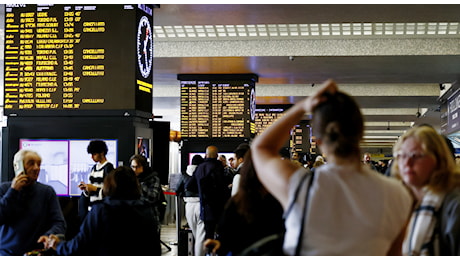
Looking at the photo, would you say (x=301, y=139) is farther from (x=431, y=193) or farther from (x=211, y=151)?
(x=431, y=193)

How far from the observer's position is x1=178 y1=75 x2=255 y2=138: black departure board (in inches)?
602

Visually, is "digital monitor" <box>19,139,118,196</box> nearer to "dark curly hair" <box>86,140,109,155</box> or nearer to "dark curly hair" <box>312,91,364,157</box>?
"dark curly hair" <box>86,140,109,155</box>

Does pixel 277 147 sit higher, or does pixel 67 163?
pixel 277 147

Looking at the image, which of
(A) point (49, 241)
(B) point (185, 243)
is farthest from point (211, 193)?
(A) point (49, 241)

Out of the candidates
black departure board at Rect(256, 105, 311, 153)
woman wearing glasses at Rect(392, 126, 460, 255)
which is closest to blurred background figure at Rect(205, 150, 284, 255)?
woman wearing glasses at Rect(392, 126, 460, 255)

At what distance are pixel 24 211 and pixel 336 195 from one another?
277 cm

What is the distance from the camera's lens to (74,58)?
773 cm

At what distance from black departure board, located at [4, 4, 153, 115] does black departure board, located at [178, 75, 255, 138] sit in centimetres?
733

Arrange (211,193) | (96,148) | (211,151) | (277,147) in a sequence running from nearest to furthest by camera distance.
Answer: (277,147), (96,148), (211,193), (211,151)

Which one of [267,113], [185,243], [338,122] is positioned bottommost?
[185,243]

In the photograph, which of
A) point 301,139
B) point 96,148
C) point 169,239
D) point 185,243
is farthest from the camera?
point 301,139

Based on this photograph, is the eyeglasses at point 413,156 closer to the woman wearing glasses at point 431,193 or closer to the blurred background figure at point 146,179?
the woman wearing glasses at point 431,193

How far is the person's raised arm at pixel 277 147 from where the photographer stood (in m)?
2.10

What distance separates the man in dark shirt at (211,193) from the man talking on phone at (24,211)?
3.90 m
